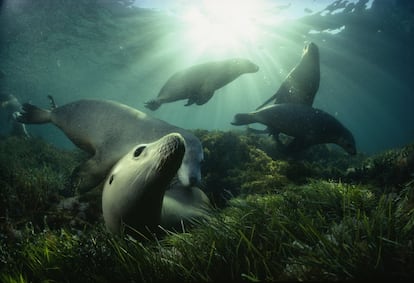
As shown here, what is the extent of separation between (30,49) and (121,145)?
29712mm

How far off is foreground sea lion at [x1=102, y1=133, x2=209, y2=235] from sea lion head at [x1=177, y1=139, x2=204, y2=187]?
401 millimetres

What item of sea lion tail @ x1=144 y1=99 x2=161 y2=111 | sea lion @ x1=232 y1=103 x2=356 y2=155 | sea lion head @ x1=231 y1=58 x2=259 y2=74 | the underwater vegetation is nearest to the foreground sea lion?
the underwater vegetation

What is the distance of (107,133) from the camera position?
4.73 m

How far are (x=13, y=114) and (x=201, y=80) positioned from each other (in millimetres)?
12529

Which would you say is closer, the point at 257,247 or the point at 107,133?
the point at 257,247

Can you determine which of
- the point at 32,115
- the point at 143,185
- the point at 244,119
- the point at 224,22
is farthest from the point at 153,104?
the point at 224,22

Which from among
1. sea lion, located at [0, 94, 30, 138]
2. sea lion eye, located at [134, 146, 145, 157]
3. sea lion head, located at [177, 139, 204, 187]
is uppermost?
sea lion eye, located at [134, 146, 145, 157]

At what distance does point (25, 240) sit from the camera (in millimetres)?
2809

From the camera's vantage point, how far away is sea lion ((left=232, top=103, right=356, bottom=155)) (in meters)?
7.17

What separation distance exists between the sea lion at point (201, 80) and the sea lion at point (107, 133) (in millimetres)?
2864

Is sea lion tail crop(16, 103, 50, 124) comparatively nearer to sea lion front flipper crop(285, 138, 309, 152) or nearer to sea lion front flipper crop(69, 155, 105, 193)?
sea lion front flipper crop(69, 155, 105, 193)

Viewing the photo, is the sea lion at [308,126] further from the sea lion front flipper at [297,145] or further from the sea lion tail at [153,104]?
the sea lion tail at [153,104]

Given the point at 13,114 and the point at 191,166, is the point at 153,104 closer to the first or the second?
the point at 191,166

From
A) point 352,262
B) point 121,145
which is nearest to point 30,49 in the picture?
point 121,145
